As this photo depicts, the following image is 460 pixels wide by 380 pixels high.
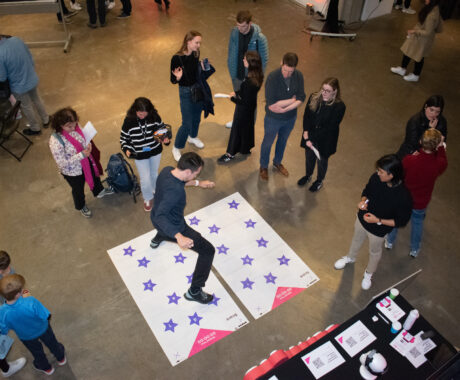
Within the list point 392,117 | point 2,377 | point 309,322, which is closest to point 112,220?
point 2,377

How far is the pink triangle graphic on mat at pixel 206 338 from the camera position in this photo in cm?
395

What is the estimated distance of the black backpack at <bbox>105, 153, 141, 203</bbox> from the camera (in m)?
5.08

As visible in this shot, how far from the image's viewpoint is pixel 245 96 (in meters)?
4.99

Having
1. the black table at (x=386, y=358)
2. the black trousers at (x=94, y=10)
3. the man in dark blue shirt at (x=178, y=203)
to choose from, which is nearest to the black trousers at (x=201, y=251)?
the man in dark blue shirt at (x=178, y=203)

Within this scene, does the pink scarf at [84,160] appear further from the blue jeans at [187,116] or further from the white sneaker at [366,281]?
the white sneaker at [366,281]

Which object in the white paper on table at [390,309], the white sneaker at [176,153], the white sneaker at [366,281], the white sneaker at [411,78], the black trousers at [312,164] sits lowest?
the white sneaker at [366,281]

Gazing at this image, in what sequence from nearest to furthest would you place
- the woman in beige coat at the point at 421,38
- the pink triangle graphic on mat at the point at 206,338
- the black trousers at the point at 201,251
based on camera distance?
the black trousers at the point at 201,251, the pink triangle graphic on mat at the point at 206,338, the woman in beige coat at the point at 421,38

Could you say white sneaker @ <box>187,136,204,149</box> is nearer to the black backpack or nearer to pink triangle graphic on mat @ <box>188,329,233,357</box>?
the black backpack

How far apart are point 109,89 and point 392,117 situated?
462cm

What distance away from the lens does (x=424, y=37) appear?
686 cm

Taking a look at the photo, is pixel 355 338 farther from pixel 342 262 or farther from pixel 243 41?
pixel 243 41

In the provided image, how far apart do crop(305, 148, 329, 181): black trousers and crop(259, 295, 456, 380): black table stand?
2.26m

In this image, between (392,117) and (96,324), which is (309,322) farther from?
(392,117)

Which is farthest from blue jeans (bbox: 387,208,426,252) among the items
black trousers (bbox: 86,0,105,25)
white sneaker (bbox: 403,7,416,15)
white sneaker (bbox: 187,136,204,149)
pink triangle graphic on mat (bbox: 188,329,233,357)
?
black trousers (bbox: 86,0,105,25)
